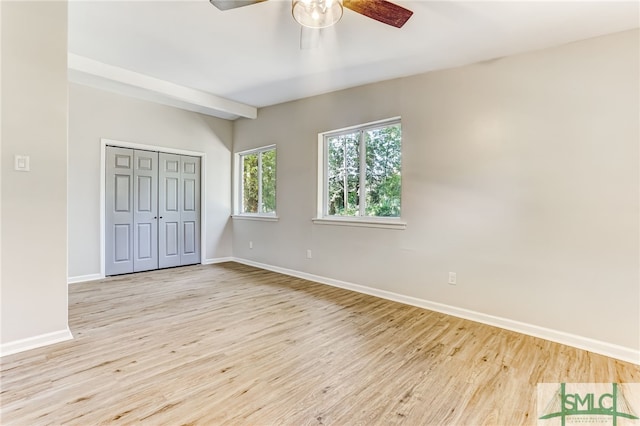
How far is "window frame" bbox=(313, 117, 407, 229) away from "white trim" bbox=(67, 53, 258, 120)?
1.57 meters

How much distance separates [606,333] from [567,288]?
392 millimetres

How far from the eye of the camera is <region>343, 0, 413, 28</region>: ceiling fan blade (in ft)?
6.17

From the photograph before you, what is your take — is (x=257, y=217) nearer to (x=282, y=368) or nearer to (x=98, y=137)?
(x=98, y=137)

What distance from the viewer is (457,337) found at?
265 centimetres

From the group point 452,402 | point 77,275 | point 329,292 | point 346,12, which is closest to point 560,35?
point 346,12

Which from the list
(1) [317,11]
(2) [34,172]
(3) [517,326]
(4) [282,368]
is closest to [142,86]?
(2) [34,172]

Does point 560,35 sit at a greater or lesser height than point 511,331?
greater

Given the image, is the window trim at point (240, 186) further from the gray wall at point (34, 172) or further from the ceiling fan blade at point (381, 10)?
the ceiling fan blade at point (381, 10)

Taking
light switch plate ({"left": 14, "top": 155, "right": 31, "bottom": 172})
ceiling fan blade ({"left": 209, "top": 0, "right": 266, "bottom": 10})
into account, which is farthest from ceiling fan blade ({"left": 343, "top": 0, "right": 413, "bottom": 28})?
light switch plate ({"left": 14, "top": 155, "right": 31, "bottom": 172})

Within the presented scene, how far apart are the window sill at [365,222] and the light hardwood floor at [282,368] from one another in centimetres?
92

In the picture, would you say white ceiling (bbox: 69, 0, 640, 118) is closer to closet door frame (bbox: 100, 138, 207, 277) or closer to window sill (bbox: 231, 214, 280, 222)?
closet door frame (bbox: 100, 138, 207, 277)

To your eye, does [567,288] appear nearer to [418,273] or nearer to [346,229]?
[418,273]

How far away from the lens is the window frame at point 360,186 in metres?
3.73

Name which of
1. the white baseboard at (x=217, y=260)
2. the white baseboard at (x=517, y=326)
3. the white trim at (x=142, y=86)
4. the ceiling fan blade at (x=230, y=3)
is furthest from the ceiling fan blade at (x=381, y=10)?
the white baseboard at (x=217, y=260)
